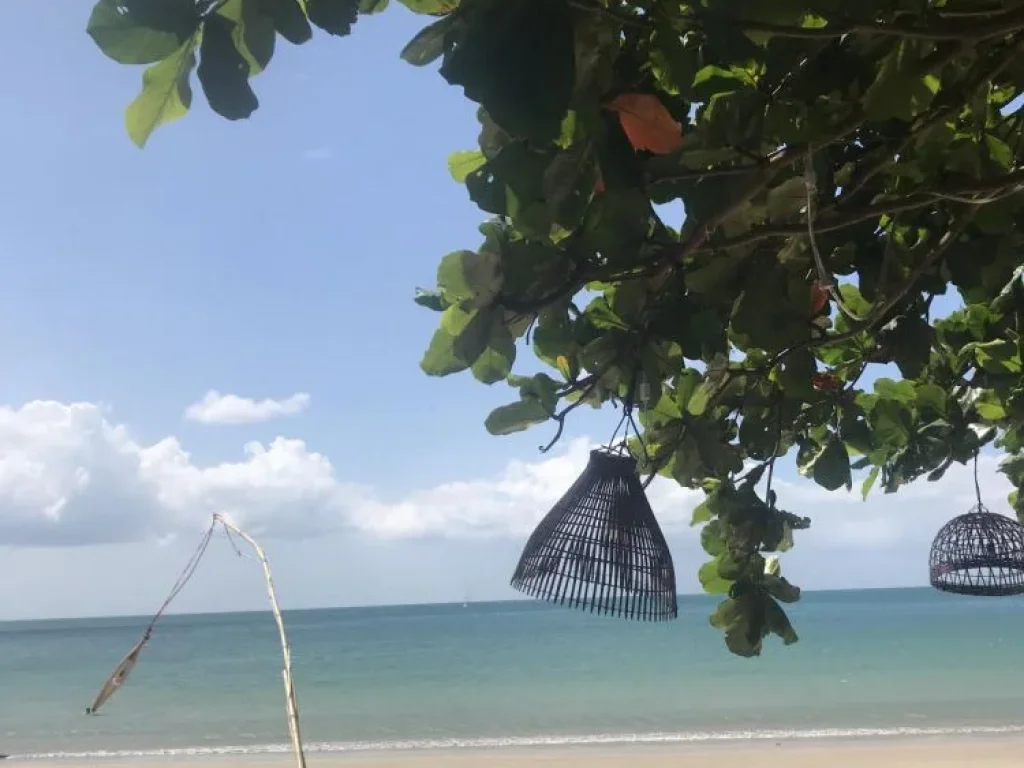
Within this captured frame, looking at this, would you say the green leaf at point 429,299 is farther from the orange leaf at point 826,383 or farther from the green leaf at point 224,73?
the orange leaf at point 826,383

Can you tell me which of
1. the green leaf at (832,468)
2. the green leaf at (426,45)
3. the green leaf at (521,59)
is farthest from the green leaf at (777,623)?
the green leaf at (521,59)

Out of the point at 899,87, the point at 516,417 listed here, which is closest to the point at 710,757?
the point at 516,417

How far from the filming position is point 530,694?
18797mm

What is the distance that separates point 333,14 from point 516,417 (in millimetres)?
851

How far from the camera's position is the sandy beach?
9.89 metres

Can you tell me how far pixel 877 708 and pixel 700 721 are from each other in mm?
3172

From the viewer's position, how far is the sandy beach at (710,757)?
989cm

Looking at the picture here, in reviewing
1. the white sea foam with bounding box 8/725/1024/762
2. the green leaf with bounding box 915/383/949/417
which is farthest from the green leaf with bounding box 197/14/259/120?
the white sea foam with bounding box 8/725/1024/762

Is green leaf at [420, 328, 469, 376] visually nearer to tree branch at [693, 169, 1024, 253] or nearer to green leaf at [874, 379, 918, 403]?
tree branch at [693, 169, 1024, 253]

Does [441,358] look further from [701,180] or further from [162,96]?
[162,96]

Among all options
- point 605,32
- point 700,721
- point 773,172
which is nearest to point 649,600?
point 773,172

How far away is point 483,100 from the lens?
2.64 feet

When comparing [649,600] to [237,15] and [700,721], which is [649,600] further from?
[700,721]

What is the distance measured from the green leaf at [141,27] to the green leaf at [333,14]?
0.41 feet
